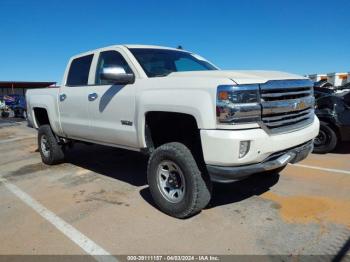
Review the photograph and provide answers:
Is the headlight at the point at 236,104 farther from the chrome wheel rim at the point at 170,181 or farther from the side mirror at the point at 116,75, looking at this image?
the side mirror at the point at 116,75

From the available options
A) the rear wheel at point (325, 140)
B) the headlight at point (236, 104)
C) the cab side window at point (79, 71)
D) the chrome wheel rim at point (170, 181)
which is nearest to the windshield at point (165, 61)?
the cab side window at point (79, 71)

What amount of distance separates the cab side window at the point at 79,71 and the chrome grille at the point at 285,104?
3157mm

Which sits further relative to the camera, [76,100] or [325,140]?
[325,140]

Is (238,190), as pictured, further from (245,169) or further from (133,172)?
(133,172)

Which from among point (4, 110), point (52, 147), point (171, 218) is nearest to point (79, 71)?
point (52, 147)

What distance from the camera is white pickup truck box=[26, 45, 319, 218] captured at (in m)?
3.34

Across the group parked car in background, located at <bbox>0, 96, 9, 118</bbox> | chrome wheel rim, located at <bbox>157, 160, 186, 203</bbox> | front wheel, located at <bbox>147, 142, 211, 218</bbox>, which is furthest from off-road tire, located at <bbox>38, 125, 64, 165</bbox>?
parked car in background, located at <bbox>0, 96, 9, 118</bbox>

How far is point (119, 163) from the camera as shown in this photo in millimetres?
6848

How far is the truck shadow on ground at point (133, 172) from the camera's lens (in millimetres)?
4695

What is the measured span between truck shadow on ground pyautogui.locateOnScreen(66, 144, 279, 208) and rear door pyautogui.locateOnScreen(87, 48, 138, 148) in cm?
89

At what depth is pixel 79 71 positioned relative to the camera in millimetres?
5879

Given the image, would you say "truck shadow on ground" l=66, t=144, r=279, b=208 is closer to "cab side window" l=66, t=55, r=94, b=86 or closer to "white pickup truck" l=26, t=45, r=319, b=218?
"white pickup truck" l=26, t=45, r=319, b=218

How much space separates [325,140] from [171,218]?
447cm

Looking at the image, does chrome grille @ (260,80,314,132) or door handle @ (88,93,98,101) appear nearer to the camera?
chrome grille @ (260,80,314,132)
